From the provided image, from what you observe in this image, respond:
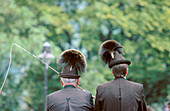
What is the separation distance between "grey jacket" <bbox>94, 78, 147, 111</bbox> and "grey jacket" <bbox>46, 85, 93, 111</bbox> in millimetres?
177

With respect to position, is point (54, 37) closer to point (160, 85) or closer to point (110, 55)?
point (160, 85)

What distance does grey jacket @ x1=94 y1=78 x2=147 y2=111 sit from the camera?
192 inches

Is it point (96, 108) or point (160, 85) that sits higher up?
point (160, 85)

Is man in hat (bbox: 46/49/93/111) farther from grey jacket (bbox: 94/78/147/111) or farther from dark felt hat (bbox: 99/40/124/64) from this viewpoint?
dark felt hat (bbox: 99/40/124/64)

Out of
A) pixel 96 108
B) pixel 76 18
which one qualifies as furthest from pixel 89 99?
pixel 76 18

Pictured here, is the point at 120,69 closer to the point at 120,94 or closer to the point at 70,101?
the point at 120,94

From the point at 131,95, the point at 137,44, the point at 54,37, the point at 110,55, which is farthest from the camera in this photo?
the point at 54,37

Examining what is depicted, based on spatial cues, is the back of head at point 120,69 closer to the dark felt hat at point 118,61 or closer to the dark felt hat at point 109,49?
the dark felt hat at point 118,61

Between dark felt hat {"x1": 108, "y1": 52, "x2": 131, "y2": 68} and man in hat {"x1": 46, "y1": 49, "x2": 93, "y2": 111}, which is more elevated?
dark felt hat {"x1": 108, "y1": 52, "x2": 131, "y2": 68}

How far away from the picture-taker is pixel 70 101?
489 centimetres

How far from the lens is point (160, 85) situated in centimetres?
1809

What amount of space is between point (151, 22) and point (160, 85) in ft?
12.6

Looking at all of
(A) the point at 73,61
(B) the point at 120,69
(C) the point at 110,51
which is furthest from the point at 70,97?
(C) the point at 110,51

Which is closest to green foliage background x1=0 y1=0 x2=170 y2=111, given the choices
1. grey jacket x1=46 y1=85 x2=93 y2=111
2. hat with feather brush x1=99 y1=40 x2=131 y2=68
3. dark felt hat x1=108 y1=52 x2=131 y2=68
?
hat with feather brush x1=99 y1=40 x2=131 y2=68
